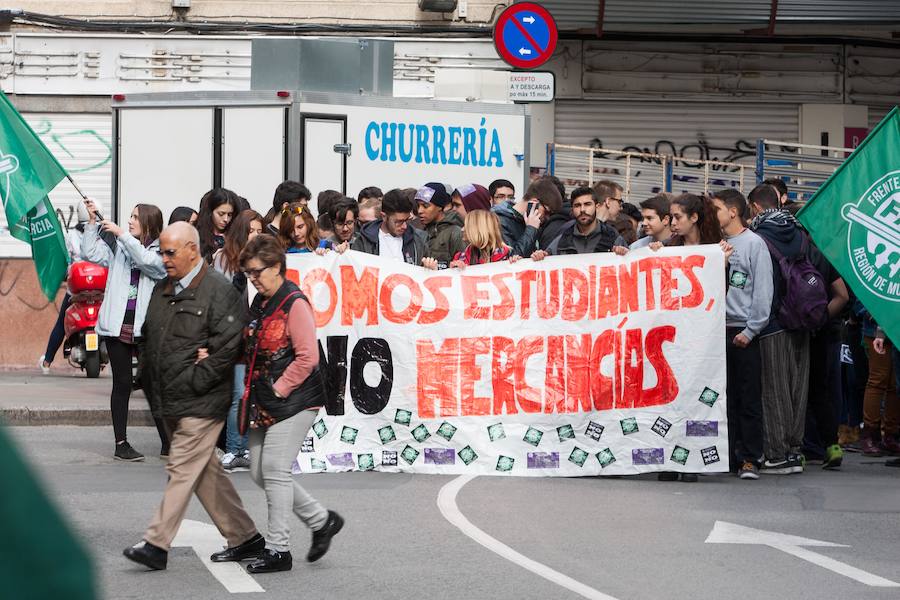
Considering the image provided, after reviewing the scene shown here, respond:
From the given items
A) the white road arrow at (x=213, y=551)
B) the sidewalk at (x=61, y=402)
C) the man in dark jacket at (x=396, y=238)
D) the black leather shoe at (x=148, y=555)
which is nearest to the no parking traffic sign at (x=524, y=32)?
the sidewalk at (x=61, y=402)

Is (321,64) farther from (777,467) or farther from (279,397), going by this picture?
(279,397)

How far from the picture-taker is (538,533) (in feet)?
24.7

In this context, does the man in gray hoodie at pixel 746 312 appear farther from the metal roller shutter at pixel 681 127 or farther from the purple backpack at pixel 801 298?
the metal roller shutter at pixel 681 127

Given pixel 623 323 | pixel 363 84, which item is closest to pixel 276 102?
pixel 363 84

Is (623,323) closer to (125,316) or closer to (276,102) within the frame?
(125,316)

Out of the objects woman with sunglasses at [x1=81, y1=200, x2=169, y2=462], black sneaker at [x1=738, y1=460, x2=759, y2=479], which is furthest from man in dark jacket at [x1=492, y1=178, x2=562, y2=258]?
woman with sunglasses at [x1=81, y1=200, x2=169, y2=462]

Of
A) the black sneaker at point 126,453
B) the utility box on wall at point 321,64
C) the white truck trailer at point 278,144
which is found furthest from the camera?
the utility box on wall at point 321,64

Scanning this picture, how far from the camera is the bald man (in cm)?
658

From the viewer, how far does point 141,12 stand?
19891mm

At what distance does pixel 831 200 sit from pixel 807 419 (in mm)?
1880

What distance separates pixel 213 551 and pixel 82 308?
846 cm

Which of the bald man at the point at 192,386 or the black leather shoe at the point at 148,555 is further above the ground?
the bald man at the point at 192,386

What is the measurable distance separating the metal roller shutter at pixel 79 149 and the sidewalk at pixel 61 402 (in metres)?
3.53

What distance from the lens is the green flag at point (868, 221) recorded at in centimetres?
988
